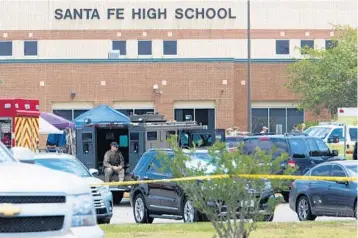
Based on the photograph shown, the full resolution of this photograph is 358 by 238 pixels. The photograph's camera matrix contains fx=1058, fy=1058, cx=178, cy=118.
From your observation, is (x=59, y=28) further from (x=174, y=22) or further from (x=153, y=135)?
(x=153, y=135)

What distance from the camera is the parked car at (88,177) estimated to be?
68.0 ft

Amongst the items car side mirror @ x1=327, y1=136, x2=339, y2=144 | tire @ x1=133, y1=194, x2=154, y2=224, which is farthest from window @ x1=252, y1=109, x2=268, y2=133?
tire @ x1=133, y1=194, x2=154, y2=224

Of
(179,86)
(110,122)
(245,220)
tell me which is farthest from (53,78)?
(245,220)

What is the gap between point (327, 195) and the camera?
73.2ft

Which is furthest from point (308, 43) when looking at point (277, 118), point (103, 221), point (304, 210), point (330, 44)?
point (103, 221)

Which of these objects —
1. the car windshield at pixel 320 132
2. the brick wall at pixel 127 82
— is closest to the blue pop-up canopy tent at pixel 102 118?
the car windshield at pixel 320 132

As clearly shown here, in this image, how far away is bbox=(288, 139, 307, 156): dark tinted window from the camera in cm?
3083

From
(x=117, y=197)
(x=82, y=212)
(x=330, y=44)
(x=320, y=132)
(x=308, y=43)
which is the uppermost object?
(x=308, y=43)

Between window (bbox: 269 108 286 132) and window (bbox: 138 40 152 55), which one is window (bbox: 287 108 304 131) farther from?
window (bbox: 138 40 152 55)

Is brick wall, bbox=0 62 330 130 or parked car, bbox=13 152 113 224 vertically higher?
brick wall, bbox=0 62 330 130

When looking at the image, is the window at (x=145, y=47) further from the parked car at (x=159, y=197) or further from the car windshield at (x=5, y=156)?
the car windshield at (x=5, y=156)

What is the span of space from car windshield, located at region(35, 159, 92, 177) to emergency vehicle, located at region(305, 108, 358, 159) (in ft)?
60.7

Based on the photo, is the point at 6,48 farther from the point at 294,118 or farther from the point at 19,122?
the point at 19,122

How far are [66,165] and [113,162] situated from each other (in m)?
7.97
